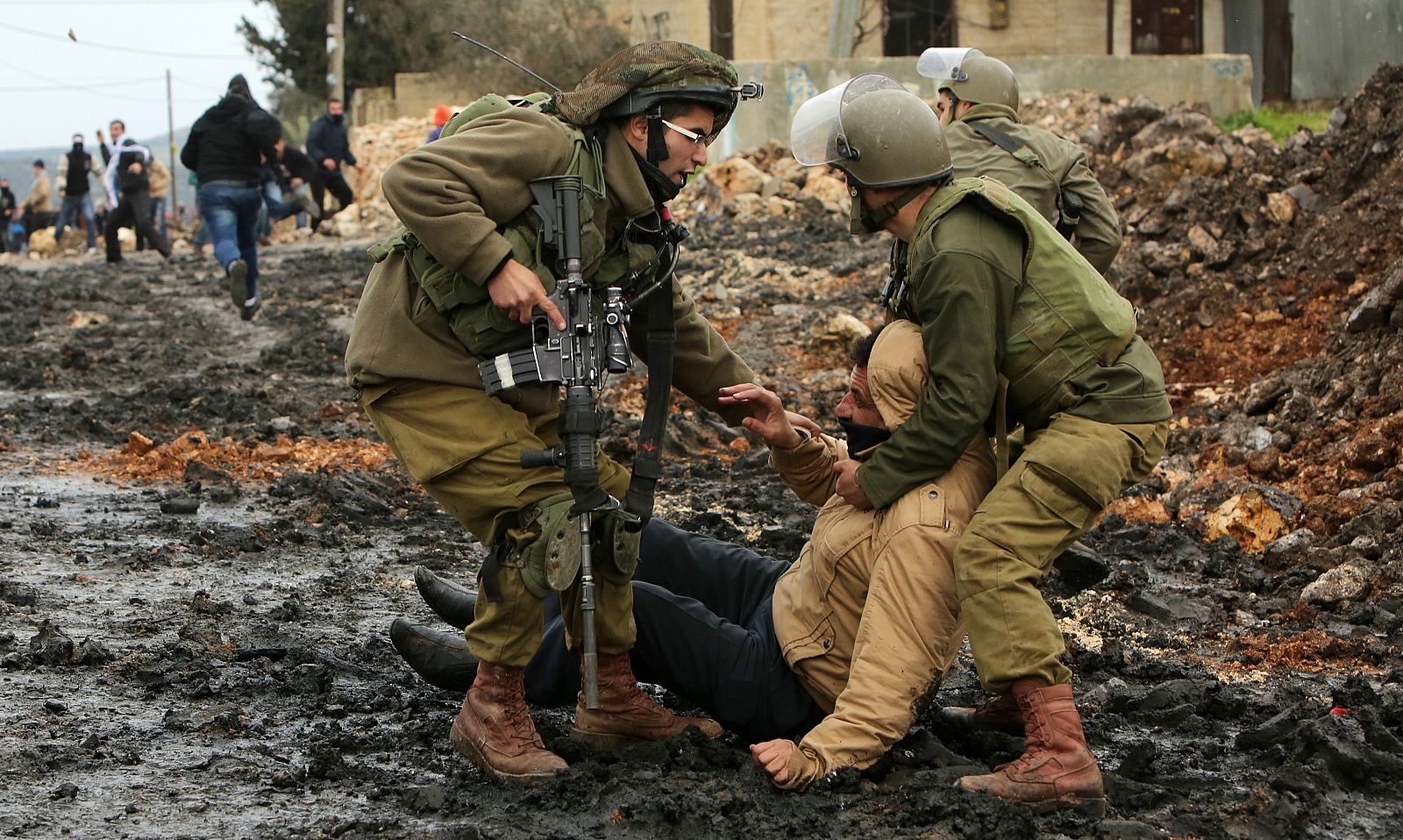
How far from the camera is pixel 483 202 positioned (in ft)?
12.7

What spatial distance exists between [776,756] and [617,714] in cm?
61

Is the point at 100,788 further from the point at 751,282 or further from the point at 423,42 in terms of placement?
the point at 423,42

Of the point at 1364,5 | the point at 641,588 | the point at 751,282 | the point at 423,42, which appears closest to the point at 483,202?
the point at 641,588

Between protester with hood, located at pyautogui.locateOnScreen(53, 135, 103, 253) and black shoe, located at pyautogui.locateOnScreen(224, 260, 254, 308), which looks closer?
black shoe, located at pyautogui.locateOnScreen(224, 260, 254, 308)

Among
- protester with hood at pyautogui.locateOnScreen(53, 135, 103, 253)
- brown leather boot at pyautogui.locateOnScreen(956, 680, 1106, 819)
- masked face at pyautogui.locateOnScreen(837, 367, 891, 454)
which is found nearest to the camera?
brown leather boot at pyautogui.locateOnScreen(956, 680, 1106, 819)

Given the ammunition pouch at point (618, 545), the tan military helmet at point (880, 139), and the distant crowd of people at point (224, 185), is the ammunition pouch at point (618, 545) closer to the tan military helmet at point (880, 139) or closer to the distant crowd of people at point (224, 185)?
the tan military helmet at point (880, 139)

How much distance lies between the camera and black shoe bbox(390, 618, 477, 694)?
450cm

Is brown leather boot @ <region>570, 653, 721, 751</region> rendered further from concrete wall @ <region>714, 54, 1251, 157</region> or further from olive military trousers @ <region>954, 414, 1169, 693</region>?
concrete wall @ <region>714, 54, 1251, 157</region>

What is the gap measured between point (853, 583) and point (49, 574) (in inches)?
152

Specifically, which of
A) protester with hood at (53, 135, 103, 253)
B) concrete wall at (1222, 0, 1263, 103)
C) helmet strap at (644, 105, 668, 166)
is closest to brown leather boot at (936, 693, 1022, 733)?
helmet strap at (644, 105, 668, 166)

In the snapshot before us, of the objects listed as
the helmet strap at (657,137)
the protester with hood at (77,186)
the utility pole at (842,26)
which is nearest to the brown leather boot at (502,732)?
the helmet strap at (657,137)

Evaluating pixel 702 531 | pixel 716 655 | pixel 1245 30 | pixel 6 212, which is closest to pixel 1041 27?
pixel 1245 30

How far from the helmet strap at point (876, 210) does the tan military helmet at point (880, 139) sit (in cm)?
4

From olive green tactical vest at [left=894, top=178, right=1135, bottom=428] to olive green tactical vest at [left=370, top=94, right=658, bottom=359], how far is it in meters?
0.86
